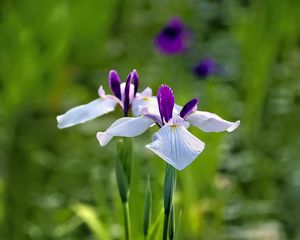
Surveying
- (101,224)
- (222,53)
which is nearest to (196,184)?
(101,224)

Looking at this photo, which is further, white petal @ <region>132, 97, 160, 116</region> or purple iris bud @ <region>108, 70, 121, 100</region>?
purple iris bud @ <region>108, 70, 121, 100</region>

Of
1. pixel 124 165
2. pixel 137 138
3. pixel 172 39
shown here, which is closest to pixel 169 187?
pixel 124 165

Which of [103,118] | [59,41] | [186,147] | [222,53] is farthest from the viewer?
[222,53]

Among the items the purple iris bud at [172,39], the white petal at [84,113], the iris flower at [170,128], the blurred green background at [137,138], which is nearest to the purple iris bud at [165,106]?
the iris flower at [170,128]

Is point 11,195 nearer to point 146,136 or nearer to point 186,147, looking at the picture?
point 146,136

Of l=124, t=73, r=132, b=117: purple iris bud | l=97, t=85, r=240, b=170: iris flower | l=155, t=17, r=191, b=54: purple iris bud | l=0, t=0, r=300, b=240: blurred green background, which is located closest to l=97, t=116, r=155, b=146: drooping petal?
l=97, t=85, r=240, b=170: iris flower

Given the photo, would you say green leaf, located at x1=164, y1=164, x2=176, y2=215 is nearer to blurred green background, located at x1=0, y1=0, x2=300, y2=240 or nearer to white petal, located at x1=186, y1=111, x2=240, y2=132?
white petal, located at x1=186, y1=111, x2=240, y2=132

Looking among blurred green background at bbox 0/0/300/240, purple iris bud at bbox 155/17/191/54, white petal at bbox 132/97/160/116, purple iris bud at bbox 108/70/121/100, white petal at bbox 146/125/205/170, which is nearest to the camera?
white petal at bbox 146/125/205/170
